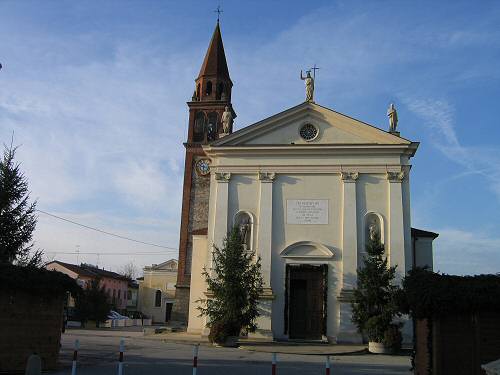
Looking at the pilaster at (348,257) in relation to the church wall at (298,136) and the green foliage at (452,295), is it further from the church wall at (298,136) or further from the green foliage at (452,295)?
the green foliage at (452,295)

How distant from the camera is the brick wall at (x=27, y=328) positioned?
41.7 ft

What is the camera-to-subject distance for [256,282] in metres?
25.0

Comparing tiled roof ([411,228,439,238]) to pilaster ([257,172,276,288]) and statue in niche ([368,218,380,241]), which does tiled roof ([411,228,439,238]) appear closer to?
statue in niche ([368,218,380,241])

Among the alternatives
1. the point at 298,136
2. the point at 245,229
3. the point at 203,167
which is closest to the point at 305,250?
the point at 245,229

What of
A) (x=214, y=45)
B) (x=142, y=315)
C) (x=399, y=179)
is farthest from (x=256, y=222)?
(x=142, y=315)

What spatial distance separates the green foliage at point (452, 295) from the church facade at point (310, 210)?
1439 centimetres

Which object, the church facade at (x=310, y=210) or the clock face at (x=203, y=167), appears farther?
the clock face at (x=203, y=167)

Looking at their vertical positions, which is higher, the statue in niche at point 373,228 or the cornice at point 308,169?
the cornice at point 308,169

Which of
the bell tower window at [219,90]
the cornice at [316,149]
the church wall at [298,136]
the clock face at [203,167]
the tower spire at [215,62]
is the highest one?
the tower spire at [215,62]

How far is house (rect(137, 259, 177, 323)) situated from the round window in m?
36.2

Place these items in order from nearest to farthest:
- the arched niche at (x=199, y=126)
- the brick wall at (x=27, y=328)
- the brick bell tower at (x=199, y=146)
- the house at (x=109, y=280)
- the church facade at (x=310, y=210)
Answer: the brick wall at (x=27, y=328) < the church facade at (x=310, y=210) < the brick bell tower at (x=199, y=146) < the arched niche at (x=199, y=126) < the house at (x=109, y=280)

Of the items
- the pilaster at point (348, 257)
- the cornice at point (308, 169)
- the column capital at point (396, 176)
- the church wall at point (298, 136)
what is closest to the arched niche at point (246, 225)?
the cornice at point (308, 169)

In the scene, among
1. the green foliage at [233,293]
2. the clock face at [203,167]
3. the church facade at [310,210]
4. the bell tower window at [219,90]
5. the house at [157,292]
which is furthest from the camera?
the house at [157,292]

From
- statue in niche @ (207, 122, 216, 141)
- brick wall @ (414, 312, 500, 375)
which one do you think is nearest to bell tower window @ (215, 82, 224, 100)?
statue in niche @ (207, 122, 216, 141)
